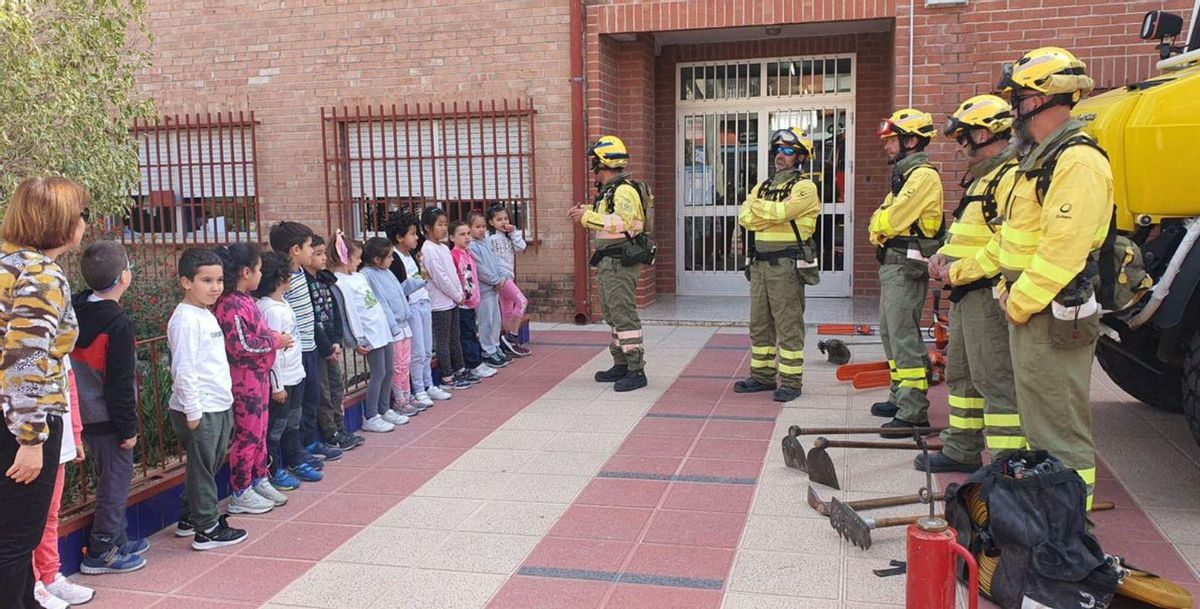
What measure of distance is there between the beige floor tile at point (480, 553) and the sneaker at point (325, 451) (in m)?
1.56

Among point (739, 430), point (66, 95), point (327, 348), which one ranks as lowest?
point (739, 430)

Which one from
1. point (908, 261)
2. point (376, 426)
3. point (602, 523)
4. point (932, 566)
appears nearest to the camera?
point (932, 566)

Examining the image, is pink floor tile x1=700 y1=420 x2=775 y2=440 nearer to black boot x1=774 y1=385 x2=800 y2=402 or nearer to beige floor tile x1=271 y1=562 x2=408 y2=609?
black boot x1=774 y1=385 x2=800 y2=402

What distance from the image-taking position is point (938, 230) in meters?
5.97

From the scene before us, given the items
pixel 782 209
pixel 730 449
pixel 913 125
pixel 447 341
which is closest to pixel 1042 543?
pixel 730 449

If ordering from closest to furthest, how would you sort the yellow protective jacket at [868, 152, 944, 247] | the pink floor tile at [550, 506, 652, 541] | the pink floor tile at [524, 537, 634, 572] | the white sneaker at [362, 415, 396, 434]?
the pink floor tile at [524, 537, 634, 572], the pink floor tile at [550, 506, 652, 541], the yellow protective jacket at [868, 152, 944, 247], the white sneaker at [362, 415, 396, 434]

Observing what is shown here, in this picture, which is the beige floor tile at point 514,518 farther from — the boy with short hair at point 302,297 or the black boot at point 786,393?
the black boot at point 786,393

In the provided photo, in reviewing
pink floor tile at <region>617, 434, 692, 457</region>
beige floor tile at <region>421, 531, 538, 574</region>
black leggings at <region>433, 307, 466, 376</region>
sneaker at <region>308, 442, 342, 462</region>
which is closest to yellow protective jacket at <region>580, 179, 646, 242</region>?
black leggings at <region>433, 307, 466, 376</region>

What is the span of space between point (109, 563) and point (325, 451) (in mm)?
1717

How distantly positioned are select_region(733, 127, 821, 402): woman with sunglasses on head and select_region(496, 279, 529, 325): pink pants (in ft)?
8.57

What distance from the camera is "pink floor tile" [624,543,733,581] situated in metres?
3.95

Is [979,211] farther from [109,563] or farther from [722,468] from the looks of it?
[109,563]

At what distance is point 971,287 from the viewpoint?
4727 millimetres

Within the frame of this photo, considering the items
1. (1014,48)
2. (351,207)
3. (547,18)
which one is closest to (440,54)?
(547,18)
